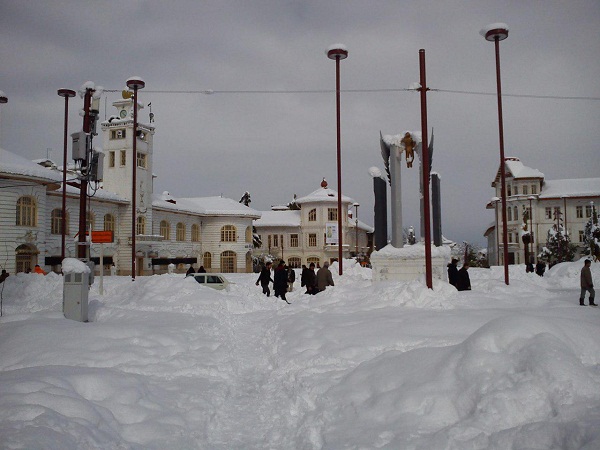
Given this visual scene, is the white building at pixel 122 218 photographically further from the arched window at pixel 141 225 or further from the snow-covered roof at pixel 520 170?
the snow-covered roof at pixel 520 170

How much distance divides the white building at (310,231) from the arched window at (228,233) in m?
11.4

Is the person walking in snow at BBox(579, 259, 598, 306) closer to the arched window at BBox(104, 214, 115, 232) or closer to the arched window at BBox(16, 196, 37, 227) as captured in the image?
the arched window at BBox(16, 196, 37, 227)

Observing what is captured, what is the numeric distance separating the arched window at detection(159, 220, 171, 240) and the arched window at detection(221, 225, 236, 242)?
735cm

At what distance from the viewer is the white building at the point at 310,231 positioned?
214 feet

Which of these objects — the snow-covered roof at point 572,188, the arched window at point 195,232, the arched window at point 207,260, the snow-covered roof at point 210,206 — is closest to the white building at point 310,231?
the snow-covered roof at point 210,206

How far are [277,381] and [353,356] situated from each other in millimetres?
1372

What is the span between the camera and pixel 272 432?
576 cm

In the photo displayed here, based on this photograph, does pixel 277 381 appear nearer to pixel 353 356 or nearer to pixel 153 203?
pixel 353 356

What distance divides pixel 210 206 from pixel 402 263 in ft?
134

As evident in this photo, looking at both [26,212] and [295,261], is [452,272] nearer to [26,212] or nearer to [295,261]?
[26,212]

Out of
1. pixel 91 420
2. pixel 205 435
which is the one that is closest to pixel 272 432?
pixel 205 435

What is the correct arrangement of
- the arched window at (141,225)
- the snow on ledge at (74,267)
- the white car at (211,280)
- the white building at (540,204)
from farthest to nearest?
1. the white building at (540,204)
2. the arched window at (141,225)
3. the white car at (211,280)
4. the snow on ledge at (74,267)

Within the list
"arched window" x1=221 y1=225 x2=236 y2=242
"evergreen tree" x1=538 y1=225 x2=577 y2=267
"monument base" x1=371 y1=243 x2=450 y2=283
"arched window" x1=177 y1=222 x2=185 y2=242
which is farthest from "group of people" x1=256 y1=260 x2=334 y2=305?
"evergreen tree" x1=538 y1=225 x2=577 y2=267

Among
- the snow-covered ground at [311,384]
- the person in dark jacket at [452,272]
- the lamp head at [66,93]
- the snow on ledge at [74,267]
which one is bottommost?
the snow-covered ground at [311,384]
